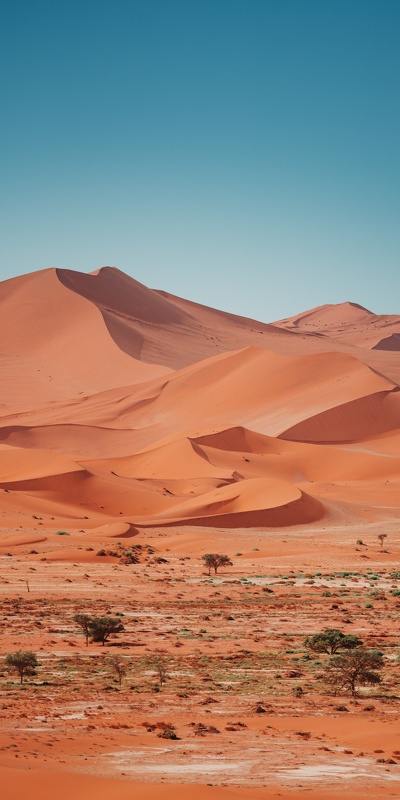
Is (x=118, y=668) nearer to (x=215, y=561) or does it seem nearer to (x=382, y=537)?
(x=215, y=561)

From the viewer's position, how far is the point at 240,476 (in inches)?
2562

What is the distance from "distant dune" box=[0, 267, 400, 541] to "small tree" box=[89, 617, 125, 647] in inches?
980

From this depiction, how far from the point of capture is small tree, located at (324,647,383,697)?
54.8ft

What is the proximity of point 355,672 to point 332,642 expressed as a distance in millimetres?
3677

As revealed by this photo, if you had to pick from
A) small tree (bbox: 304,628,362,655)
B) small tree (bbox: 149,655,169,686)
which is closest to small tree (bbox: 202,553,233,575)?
small tree (bbox: 304,628,362,655)

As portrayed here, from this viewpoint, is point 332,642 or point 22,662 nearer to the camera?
point 22,662

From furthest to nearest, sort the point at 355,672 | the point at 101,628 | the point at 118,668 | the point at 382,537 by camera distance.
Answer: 1. the point at 382,537
2. the point at 101,628
3. the point at 118,668
4. the point at 355,672

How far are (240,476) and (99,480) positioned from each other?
10.2 metres

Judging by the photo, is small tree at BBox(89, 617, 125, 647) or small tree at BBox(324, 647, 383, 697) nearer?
small tree at BBox(324, 647, 383, 697)

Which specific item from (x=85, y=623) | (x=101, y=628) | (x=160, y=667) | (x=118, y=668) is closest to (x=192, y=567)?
(x=85, y=623)

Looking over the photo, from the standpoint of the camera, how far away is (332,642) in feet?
66.4

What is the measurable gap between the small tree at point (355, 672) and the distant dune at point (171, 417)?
101 feet

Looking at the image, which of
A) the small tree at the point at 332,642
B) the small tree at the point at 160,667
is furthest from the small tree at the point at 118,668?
the small tree at the point at 332,642

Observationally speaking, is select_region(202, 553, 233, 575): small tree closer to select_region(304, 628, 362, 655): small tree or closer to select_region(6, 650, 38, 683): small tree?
select_region(304, 628, 362, 655): small tree
